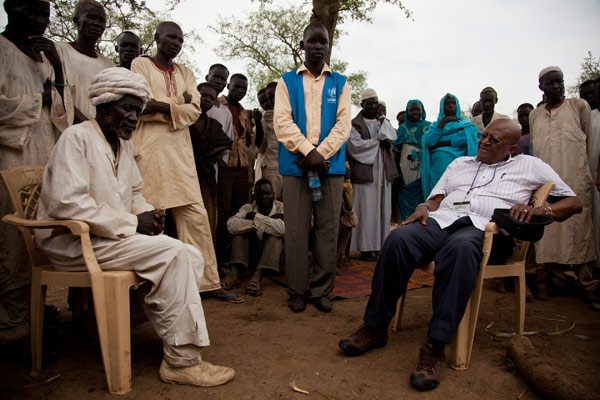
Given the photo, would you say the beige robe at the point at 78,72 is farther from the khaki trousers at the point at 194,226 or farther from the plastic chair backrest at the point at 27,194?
the khaki trousers at the point at 194,226

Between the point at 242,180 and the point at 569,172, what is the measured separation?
3628mm

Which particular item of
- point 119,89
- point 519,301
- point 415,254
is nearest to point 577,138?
point 519,301

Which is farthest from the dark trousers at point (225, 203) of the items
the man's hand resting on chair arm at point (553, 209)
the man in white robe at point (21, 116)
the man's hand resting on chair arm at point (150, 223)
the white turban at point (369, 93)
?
the man's hand resting on chair arm at point (553, 209)

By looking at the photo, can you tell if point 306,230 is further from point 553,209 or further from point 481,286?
point 553,209

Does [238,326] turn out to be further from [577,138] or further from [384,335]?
[577,138]

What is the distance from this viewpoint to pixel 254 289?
4258 millimetres

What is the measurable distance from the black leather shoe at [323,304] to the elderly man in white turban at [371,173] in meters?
2.37

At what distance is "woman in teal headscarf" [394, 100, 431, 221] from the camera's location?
20.6 feet

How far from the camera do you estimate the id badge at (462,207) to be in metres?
3.04

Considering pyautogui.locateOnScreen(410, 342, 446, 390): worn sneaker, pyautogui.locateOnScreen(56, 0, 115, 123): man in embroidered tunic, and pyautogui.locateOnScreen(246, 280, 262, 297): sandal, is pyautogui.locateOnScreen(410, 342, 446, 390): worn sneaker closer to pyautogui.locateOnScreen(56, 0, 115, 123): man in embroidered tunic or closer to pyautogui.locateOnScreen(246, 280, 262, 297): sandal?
pyautogui.locateOnScreen(246, 280, 262, 297): sandal

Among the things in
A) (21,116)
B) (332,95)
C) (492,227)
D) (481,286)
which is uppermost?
(332,95)

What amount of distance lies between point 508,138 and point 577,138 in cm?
194

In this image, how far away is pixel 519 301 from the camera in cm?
299

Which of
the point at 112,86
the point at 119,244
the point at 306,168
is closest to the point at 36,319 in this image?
the point at 119,244
